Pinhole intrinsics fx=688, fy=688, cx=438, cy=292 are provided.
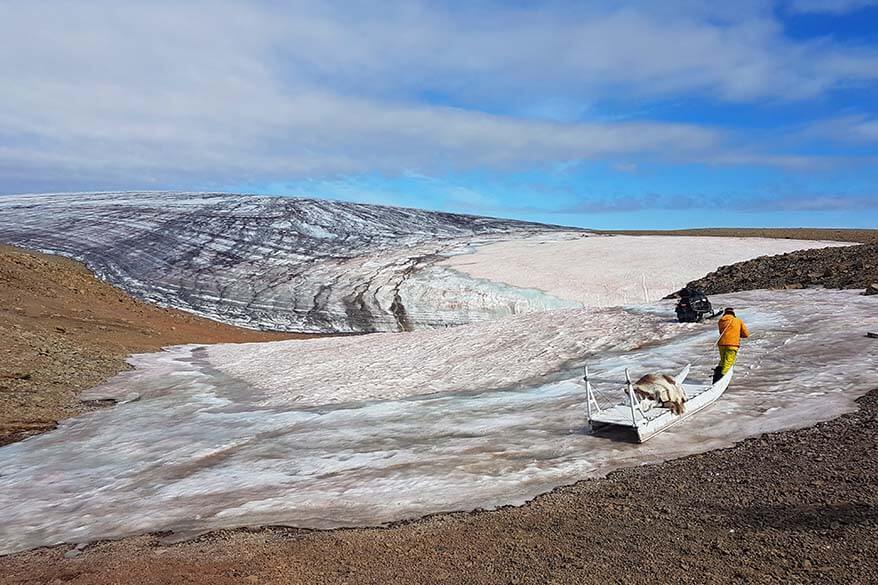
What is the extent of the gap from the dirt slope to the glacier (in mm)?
1938

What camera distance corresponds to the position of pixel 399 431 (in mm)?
11445

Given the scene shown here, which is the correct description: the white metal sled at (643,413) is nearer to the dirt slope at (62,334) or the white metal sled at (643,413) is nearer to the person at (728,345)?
the person at (728,345)

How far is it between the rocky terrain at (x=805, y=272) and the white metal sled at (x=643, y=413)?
9.51 metres

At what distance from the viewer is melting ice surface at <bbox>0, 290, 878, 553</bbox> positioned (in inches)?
336

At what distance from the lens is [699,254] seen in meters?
29.9

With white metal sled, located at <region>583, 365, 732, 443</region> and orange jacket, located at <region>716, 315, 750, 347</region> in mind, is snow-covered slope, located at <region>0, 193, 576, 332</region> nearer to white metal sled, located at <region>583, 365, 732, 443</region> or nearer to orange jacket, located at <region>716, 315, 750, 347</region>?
orange jacket, located at <region>716, 315, 750, 347</region>

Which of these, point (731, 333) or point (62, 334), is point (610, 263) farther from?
point (62, 334)

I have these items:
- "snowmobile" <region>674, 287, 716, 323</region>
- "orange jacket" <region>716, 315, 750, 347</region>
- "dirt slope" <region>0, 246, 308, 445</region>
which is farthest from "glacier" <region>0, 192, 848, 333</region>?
A: "orange jacket" <region>716, 315, 750, 347</region>

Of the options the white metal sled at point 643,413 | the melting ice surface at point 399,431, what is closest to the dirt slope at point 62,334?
the melting ice surface at point 399,431

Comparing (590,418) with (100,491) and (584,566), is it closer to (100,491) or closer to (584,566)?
(584,566)

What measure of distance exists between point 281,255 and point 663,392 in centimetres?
2853

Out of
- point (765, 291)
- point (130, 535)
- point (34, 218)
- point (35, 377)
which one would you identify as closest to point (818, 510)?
point (130, 535)

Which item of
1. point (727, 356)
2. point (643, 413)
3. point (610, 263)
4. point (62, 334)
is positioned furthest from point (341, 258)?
point (643, 413)

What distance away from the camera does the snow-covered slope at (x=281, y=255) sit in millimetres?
28234
